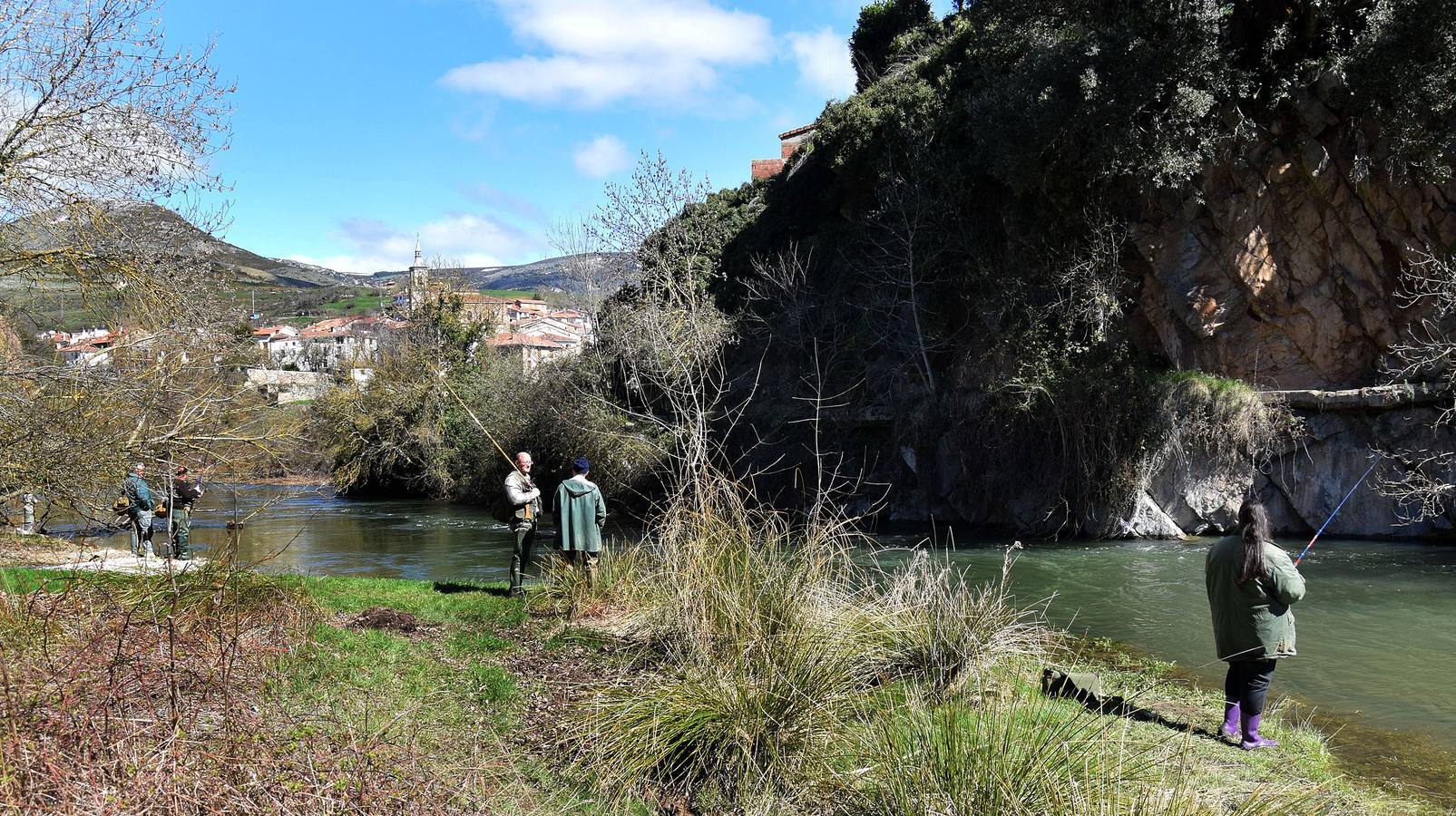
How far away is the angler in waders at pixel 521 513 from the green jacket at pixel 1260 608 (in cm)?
775

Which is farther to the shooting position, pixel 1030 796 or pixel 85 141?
pixel 85 141

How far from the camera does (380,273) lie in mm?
138750

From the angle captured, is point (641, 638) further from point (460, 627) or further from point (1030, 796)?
point (1030, 796)

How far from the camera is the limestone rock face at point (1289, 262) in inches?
785

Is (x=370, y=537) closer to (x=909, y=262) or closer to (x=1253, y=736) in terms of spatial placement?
(x=909, y=262)

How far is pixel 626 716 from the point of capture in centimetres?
566

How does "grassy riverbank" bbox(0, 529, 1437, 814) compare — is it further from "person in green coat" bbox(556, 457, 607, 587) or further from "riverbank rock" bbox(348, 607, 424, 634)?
"person in green coat" bbox(556, 457, 607, 587)

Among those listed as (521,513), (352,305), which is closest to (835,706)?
(521,513)

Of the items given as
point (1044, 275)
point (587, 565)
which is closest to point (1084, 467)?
point (1044, 275)

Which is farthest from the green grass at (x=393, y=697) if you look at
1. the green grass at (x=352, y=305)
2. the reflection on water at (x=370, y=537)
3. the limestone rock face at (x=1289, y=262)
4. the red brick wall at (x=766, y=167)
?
the green grass at (x=352, y=305)

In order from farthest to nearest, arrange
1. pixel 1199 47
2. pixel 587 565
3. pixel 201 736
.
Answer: pixel 1199 47, pixel 587 565, pixel 201 736

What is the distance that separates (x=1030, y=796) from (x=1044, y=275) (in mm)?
20371

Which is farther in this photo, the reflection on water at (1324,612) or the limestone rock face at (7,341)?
the limestone rock face at (7,341)

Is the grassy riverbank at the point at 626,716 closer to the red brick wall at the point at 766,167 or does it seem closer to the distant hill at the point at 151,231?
the distant hill at the point at 151,231
